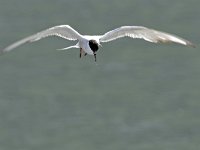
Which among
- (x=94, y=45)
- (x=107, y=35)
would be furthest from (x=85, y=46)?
(x=107, y=35)

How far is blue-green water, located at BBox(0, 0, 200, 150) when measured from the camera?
3372 cm

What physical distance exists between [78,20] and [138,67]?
146 inches

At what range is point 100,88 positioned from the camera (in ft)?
117

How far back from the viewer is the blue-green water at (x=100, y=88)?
111 ft

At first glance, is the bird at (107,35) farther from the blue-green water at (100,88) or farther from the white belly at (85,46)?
the blue-green water at (100,88)

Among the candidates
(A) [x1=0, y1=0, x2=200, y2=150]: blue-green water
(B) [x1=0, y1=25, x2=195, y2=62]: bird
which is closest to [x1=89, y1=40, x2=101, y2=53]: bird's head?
(B) [x1=0, y1=25, x2=195, y2=62]: bird

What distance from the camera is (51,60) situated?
36.7 m

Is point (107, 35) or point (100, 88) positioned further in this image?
point (100, 88)

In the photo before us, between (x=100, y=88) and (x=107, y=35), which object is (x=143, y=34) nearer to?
(x=107, y=35)

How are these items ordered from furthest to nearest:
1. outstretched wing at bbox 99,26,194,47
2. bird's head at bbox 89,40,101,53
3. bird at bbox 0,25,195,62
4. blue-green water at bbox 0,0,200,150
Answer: blue-green water at bbox 0,0,200,150
bird's head at bbox 89,40,101,53
bird at bbox 0,25,195,62
outstretched wing at bbox 99,26,194,47

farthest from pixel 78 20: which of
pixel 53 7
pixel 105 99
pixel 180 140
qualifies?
pixel 180 140

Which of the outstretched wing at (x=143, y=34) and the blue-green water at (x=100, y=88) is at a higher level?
the blue-green water at (x=100, y=88)

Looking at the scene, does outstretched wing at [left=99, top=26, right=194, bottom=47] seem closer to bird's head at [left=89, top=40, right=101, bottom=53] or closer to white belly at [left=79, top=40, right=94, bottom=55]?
bird's head at [left=89, top=40, right=101, bottom=53]

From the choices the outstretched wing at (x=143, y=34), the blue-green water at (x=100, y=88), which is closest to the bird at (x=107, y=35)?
the outstretched wing at (x=143, y=34)
